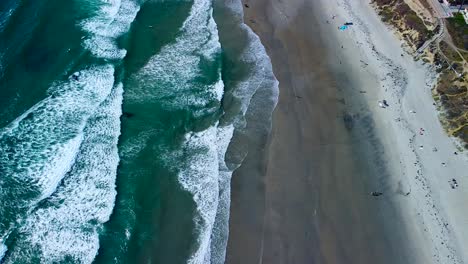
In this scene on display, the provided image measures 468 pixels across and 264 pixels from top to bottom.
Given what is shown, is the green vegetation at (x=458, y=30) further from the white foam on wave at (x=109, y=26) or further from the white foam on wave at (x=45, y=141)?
the white foam on wave at (x=45, y=141)

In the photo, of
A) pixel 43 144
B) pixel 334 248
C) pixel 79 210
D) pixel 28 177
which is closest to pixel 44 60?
pixel 43 144

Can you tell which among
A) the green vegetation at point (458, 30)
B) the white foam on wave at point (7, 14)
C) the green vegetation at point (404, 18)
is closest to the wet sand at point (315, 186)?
the green vegetation at point (404, 18)

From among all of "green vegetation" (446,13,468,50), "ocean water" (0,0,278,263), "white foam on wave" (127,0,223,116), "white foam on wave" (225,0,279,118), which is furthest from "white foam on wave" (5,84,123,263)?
"green vegetation" (446,13,468,50)

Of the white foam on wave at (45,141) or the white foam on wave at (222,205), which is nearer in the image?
the white foam on wave at (222,205)

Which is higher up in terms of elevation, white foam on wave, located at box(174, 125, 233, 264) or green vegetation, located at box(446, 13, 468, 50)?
green vegetation, located at box(446, 13, 468, 50)

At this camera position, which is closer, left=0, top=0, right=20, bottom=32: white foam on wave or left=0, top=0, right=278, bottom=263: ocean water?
left=0, top=0, right=278, bottom=263: ocean water

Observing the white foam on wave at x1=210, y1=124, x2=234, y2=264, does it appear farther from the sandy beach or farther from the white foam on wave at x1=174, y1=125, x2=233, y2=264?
the sandy beach
